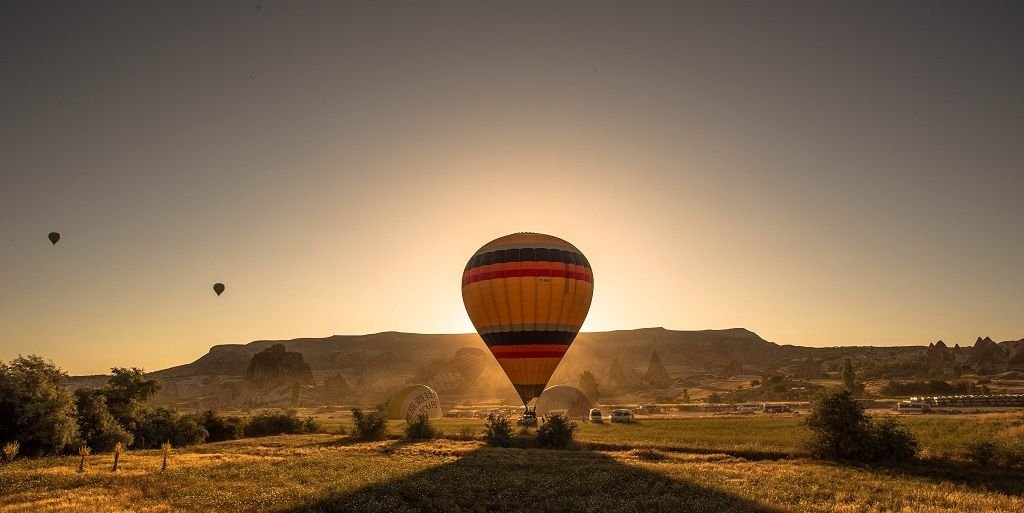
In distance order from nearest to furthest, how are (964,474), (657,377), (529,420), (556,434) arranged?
(964,474) → (556,434) → (529,420) → (657,377)

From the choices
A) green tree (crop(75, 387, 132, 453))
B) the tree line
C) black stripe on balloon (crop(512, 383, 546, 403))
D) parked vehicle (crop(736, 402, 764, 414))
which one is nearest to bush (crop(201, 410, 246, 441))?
the tree line

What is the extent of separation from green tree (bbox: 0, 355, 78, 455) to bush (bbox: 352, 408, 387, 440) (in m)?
21.0

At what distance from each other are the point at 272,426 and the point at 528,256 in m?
32.7

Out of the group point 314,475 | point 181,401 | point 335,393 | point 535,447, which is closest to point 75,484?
point 314,475

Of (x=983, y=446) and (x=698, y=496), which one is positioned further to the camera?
(x=983, y=446)

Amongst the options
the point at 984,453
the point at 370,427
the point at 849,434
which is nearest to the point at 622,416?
the point at 370,427

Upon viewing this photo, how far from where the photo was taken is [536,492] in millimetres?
25828

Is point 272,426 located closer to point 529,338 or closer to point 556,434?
point 529,338

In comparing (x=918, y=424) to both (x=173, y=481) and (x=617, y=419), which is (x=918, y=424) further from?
(x=173, y=481)

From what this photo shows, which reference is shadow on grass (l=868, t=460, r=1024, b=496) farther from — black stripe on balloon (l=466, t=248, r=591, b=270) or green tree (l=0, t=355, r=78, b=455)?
green tree (l=0, t=355, r=78, b=455)

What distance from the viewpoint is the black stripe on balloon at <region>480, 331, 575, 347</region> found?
169 feet

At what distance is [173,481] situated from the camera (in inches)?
1155

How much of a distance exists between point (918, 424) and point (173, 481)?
53.4 m

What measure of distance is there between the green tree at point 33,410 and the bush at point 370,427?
2100 cm
